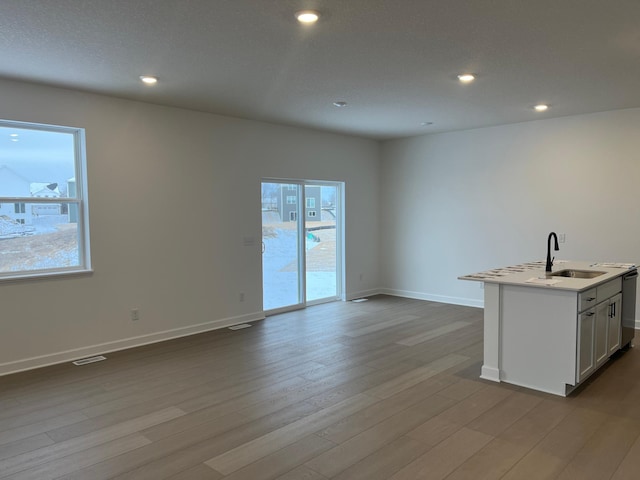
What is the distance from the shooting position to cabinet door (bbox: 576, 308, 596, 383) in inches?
139

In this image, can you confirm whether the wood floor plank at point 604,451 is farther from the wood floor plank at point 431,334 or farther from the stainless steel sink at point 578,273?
the wood floor plank at point 431,334

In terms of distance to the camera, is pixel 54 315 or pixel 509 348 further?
pixel 54 315

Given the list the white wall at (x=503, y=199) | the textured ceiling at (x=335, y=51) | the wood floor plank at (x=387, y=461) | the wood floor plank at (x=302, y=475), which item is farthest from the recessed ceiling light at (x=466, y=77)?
the wood floor plank at (x=302, y=475)

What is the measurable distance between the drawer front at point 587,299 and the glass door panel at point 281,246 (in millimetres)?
3966

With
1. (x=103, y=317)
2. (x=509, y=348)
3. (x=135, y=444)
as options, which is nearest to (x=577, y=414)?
(x=509, y=348)

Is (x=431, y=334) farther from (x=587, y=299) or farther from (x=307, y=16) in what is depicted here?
(x=307, y=16)

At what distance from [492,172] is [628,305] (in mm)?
2645

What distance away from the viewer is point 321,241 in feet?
24.0

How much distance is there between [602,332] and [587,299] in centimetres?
59

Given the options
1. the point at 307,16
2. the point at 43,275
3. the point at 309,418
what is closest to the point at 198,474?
the point at 309,418

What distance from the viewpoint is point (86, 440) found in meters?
2.98

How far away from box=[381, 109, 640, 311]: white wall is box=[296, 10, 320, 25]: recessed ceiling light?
14.4ft

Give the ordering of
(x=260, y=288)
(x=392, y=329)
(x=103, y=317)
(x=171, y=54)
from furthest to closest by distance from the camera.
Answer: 1. (x=260, y=288)
2. (x=392, y=329)
3. (x=103, y=317)
4. (x=171, y=54)

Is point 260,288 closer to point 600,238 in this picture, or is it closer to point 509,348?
point 509,348
